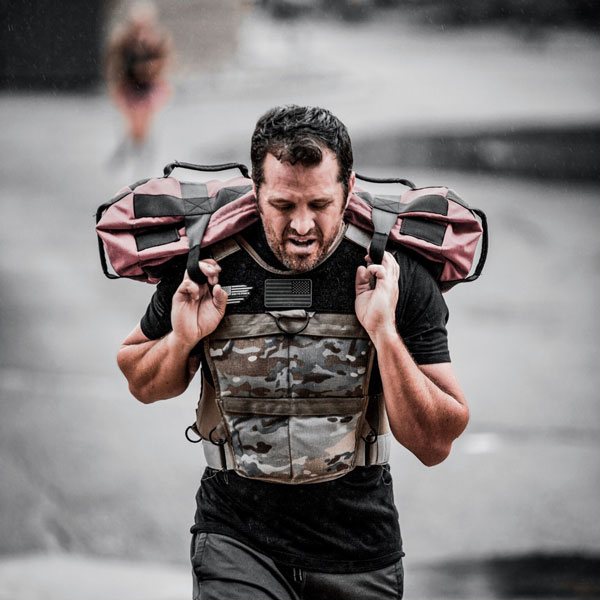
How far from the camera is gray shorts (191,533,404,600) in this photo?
2447 mm

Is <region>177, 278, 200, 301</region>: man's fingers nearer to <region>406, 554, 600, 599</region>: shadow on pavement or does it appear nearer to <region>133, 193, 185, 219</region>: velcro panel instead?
<region>133, 193, 185, 219</region>: velcro panel

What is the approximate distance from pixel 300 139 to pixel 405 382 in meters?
0.58

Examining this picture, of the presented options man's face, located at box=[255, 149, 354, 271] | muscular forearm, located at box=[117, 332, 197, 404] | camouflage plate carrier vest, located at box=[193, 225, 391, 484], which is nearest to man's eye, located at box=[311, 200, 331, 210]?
man's face, located at box=[255, 149, 354, 271]

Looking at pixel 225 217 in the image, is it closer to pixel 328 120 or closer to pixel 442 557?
pixel 328 120

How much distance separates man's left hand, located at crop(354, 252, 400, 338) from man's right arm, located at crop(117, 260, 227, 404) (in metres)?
0.32

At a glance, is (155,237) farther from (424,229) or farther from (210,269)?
(424,229)

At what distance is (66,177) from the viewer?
10.5 m

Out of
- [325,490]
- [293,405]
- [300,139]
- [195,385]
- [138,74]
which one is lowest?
[195,385]

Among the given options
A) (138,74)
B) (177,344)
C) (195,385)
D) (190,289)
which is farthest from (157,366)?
(138,74)

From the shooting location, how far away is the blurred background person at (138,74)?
32.0 feet

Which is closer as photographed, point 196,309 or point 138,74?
point 196,309

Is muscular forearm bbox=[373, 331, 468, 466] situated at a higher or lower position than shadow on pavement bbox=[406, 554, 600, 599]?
higher

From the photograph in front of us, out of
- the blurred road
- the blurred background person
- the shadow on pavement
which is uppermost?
the blurred background person

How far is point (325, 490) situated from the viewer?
2523mm
